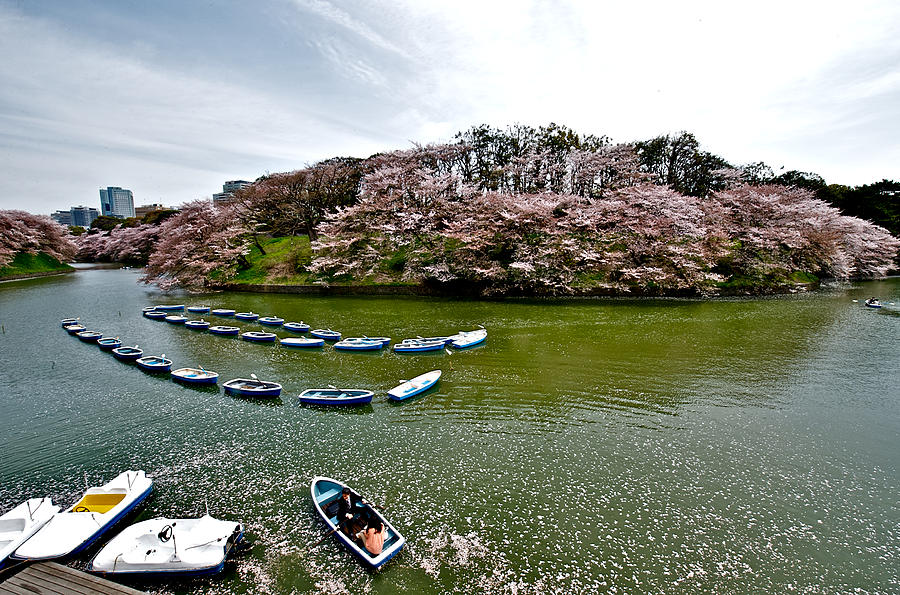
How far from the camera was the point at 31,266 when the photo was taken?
6588 cm

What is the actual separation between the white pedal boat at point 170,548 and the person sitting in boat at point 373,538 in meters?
3.18

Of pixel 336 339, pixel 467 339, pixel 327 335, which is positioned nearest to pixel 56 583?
pixel 336 339

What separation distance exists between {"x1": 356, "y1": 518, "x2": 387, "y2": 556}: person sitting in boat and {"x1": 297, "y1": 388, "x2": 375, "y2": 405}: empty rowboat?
326 inches

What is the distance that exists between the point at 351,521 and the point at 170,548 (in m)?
4.25

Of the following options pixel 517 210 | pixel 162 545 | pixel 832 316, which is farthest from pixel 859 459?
pixel 517 210

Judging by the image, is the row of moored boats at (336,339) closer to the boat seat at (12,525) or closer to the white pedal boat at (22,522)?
the white pedal boat at (22,522)

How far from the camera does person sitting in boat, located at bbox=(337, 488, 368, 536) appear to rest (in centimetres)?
1005

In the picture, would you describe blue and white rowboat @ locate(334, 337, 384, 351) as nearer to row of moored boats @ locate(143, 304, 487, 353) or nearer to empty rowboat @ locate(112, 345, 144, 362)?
row of moored boats @ locate(143, 304, 487, 353)

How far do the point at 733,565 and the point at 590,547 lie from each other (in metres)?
3.27

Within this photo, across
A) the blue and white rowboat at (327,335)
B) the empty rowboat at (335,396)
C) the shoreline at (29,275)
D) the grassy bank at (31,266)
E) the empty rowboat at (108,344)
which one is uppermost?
the grassy bank at (31,266)

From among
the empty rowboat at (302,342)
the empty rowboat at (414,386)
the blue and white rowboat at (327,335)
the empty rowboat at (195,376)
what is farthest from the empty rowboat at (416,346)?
the empty rowboat at (195,376)

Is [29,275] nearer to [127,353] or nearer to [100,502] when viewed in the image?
[127,353]

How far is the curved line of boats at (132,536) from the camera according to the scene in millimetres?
8961

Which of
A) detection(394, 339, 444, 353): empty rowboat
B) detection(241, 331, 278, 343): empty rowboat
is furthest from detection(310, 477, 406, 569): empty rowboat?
detection(241, 331, 278, 343): empty rowboat
